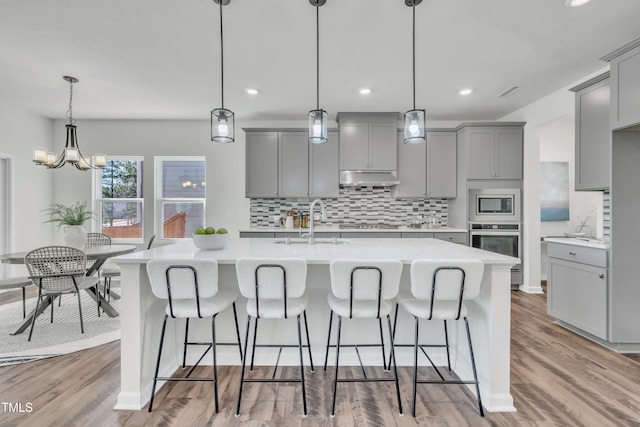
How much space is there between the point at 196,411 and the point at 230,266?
89 cm

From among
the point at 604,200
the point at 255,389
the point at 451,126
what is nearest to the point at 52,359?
the point at 255,389

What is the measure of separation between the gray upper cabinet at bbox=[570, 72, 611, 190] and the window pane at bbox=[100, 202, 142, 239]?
5.97 metres

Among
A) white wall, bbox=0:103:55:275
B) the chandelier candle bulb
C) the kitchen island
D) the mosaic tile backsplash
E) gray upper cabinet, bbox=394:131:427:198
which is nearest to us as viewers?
the kitchen island

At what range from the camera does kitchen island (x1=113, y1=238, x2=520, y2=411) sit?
1.84 m

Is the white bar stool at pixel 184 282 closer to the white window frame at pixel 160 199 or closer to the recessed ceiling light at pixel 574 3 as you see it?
the recessed ceiling light at pixel 574 3

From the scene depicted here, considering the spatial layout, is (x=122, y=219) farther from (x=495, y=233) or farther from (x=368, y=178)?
(x=495, y=233)

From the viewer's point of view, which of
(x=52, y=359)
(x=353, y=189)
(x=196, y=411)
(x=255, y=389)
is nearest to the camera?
(x=196, y=411)

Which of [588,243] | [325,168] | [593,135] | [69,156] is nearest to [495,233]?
[588,243]

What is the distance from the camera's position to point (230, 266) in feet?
7.39

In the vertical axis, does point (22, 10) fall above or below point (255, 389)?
above

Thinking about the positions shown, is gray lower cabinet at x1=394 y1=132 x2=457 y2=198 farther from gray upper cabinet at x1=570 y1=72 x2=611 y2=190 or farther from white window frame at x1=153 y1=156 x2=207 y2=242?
white window frame at x1=153 y1=156 x2=207 y2=242

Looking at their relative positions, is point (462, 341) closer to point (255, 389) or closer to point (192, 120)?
point (255, 389)

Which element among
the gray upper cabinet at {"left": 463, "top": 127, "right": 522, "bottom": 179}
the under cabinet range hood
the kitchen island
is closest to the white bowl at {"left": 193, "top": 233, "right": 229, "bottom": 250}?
the kitchen island

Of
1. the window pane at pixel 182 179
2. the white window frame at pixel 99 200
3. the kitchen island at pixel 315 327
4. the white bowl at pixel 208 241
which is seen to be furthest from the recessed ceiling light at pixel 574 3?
the white window frame at pixel 99 200
